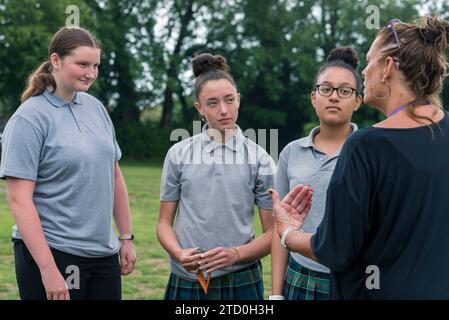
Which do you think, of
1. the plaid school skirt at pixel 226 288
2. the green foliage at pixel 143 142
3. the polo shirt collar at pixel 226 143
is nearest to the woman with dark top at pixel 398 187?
the plaid school skirt at pixel 226 288

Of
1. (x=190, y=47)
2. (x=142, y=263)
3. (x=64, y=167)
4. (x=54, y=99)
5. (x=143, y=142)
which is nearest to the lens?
(x=64, y=167)

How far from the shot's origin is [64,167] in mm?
3131

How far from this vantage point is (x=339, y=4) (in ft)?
128

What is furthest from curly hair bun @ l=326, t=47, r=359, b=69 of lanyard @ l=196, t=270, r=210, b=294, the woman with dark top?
lanyard @ l=196, t=270, r=210, b=294

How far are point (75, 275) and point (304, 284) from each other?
118cm

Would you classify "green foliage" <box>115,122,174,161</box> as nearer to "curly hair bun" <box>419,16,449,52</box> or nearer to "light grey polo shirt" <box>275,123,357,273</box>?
"light grey polo shirt" <box>275,123,357,273</box>

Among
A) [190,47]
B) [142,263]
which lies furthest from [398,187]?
[190,47]

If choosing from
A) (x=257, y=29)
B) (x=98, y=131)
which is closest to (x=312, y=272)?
(x=98, y=131)

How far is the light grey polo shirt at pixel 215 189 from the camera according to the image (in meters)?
3.54

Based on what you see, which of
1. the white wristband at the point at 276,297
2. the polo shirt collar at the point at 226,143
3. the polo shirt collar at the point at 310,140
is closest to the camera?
the white wristband at the point at 276,297

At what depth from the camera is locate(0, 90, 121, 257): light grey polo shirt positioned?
10.0 ft

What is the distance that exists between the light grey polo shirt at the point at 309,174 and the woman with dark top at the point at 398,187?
2.89 ft

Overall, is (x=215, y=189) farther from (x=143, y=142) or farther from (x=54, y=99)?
(x=143, y=142)

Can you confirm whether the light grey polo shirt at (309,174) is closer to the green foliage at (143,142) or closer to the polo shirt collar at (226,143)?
the polo shirt collar at (226,143)
